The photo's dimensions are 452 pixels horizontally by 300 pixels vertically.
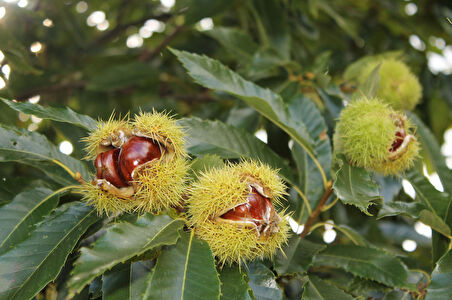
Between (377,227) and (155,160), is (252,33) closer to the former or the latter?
(377,227)

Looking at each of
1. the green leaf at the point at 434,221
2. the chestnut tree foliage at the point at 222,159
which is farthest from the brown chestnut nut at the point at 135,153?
the green leaf at the point at 434,221

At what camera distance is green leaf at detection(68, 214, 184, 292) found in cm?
71

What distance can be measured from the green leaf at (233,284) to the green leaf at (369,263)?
387 mm

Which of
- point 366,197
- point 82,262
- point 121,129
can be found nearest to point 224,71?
point 121,129

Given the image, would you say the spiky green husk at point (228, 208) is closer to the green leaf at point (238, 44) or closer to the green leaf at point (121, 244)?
the green leaf at point (121, 244)

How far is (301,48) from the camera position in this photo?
9.13 feet

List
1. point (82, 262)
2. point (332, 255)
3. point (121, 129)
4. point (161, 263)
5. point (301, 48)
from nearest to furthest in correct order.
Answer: point (82, 262) → point (161, 263) → point (121, 129) → point (332, 255) → point (301, 48)

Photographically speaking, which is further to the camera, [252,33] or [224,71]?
[252,33]

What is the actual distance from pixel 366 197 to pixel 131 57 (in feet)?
7.52

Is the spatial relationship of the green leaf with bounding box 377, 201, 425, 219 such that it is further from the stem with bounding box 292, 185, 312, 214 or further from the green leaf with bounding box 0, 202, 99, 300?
the green leaf with bounding box 0, 202, 99, 300

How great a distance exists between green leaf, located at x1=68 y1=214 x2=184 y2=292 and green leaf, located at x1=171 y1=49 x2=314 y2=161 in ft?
1.44

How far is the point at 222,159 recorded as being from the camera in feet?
3.79

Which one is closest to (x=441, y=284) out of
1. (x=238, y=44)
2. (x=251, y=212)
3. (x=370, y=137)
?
(x=370, y=137)

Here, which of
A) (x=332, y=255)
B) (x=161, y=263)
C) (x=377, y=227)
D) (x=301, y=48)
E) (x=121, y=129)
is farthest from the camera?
(x=301, y=48)
